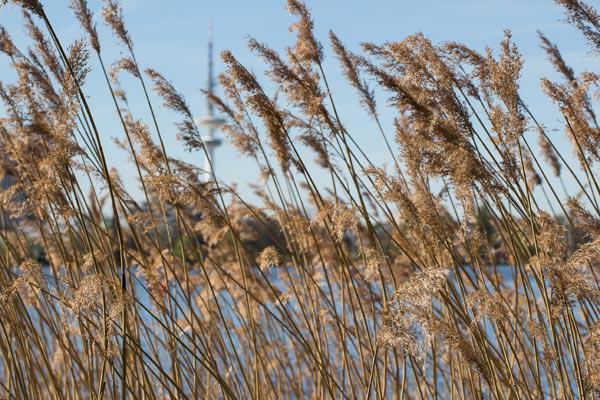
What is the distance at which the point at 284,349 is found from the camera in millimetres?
4258

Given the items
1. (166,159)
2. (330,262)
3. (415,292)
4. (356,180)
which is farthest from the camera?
(330,262)

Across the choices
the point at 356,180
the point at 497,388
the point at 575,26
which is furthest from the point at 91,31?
the point at 497,388

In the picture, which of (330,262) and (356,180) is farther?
(330,262)

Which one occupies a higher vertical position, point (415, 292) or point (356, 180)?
point (356, 180)

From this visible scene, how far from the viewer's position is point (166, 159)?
9.11ft

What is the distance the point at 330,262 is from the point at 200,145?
1522 millimetres

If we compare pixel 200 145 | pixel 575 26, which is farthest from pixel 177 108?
pixel 575 26

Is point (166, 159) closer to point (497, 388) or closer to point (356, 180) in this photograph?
point (356, 180)

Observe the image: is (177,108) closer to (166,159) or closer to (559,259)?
(166,159)

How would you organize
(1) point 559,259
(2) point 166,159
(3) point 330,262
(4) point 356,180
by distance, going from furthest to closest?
(3) point 330,262 < (2) point 166,159 < (4) point 356,180 < (1) point 559,259

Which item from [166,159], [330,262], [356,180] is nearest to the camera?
[356,180]

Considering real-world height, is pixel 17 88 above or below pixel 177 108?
above

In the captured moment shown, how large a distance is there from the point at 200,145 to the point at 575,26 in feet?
→ 4.16

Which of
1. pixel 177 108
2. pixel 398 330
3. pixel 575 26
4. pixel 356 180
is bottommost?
pixel 398 330
